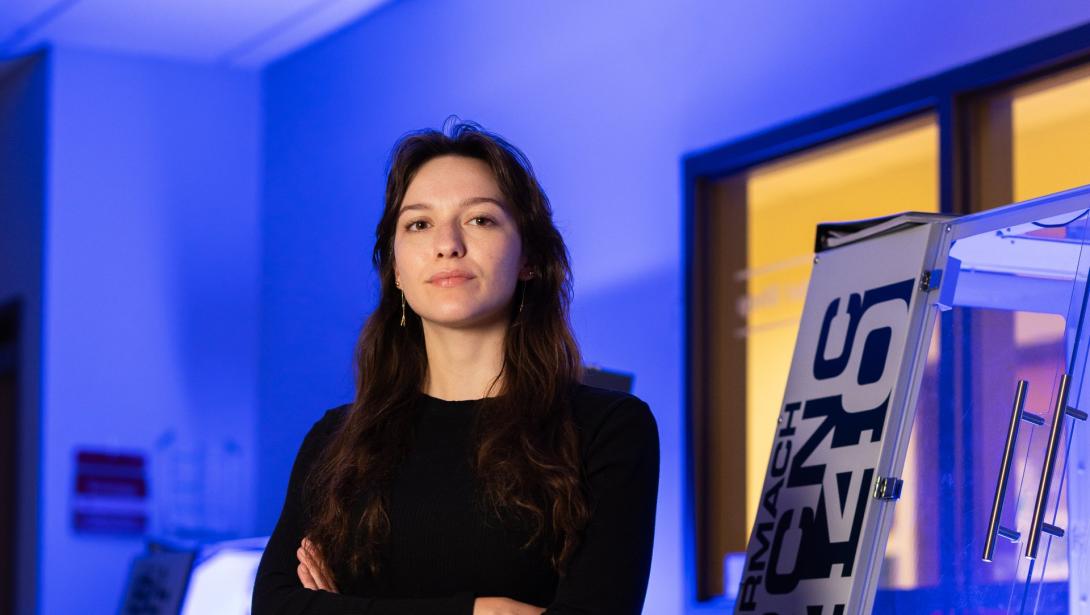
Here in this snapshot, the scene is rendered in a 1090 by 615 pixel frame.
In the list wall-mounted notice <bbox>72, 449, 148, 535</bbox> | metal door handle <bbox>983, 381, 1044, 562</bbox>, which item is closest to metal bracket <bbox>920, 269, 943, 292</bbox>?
metal door handle <bbox>983, 381, 1044, 562</bbox>

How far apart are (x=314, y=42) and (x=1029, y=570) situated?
4.63 m

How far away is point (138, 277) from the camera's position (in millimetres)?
6258

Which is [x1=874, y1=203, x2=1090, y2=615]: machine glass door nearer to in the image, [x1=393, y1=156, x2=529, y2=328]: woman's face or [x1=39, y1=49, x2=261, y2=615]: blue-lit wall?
[x1=393, y1=156, x2=529, y2=328]: woman's face

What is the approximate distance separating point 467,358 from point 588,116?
2.82 m

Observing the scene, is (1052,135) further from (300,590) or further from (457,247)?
(300,590)

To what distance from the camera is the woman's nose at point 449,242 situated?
1.92 m

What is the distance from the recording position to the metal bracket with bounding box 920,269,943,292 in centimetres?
248

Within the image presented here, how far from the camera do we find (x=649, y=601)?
441 cm

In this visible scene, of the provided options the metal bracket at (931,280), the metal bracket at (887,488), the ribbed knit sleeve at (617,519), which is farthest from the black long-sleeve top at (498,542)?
the metal bracket at (931,280)

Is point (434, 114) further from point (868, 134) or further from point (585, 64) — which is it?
point (868, 134)

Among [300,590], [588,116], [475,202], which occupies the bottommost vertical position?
[300,590]

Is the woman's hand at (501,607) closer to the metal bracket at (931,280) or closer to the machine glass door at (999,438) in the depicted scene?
the machine glass door at (999,438)

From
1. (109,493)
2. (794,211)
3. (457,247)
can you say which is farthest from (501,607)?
(109,493)

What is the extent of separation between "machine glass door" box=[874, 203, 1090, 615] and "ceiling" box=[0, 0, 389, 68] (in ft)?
12.4
